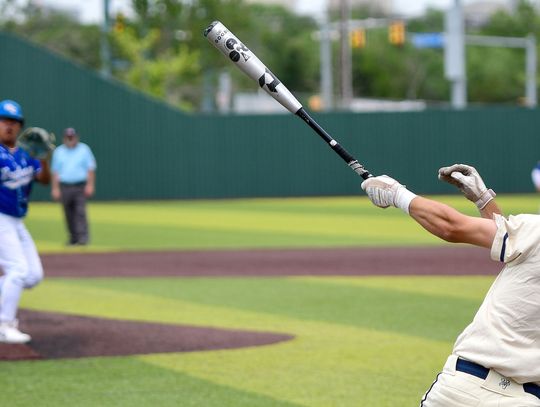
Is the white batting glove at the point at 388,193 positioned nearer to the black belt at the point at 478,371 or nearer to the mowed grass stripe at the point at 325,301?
the black belt at the point at 478,371

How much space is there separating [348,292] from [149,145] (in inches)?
865

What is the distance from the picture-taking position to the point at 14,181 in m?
10.2

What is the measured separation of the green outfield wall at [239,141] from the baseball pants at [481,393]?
29.8 m

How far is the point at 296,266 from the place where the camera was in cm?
1711

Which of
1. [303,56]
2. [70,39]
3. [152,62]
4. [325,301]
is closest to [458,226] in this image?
[325,301]

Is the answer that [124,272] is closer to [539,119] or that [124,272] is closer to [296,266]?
[296,266]

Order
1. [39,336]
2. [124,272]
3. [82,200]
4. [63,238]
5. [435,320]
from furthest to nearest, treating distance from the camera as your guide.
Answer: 1. [63,238]
2. [82,200]
3. [124,272]
4. [435,320]
5. [39,336]

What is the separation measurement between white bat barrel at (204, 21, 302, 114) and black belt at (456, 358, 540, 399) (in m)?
1.78

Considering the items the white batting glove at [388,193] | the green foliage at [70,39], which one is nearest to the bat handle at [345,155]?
the white batting glove at [388,193]

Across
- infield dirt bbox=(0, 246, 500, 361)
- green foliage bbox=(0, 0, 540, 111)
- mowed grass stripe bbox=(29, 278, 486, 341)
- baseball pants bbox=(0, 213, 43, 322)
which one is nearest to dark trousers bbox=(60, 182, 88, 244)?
infield dirt bbox=(0, 246, 500, 361)

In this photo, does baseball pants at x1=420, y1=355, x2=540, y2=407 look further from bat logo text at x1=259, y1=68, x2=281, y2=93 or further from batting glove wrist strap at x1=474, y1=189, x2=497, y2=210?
bat logo text at x1=259, y1=68, x2=281, y2=93

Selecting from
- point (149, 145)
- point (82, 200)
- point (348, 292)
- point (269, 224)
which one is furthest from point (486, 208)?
point (149, 145)

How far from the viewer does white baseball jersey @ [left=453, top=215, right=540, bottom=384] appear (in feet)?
15.7

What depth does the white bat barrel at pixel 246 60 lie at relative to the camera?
6043mm
